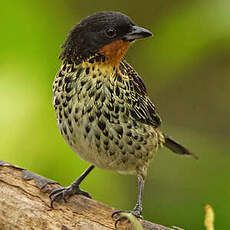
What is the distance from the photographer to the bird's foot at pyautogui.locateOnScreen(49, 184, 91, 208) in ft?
15.0

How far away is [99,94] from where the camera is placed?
15.1ft

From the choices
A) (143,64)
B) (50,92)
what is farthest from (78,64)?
(143,64)

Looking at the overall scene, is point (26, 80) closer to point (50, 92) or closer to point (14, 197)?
point (50, 92)

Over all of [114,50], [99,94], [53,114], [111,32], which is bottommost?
[53,114]

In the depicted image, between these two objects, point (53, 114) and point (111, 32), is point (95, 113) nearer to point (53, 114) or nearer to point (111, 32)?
point (53, 114)

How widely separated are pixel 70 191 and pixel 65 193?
0.34 feet

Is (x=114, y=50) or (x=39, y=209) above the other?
(x=114, y=50)

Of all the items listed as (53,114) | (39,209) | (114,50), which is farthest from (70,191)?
(114,50)

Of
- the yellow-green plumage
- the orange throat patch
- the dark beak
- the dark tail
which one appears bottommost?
the dark tail

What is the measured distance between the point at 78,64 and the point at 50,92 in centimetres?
29

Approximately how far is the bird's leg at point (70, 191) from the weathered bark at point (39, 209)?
0.14 feet

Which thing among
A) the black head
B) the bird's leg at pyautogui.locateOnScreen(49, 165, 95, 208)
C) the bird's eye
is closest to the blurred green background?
the bird's leg at pyautogui.locateOnScreen(49, 165, 95, 208)

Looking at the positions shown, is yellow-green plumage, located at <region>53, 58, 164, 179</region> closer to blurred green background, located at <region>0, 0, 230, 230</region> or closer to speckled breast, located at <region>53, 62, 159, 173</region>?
speckled breast, located at <region>53, 62, 159, 173</region>

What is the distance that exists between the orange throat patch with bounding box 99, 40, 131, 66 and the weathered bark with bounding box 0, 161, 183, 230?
904mm
